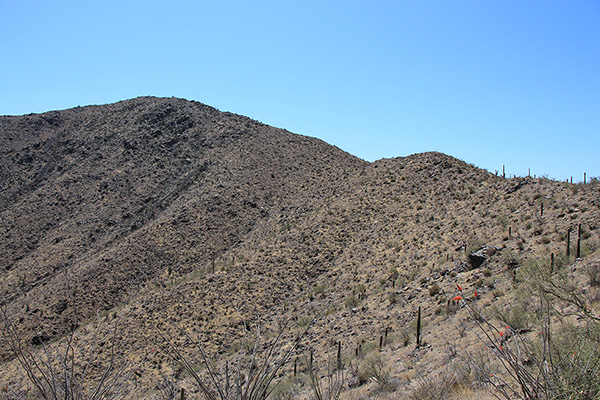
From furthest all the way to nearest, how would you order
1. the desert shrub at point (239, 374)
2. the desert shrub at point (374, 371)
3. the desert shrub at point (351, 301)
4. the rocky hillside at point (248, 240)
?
the desert shrub at point (351, 301) < the rocky hillside at point (248, 240) < the desert shrub at point (374, 371) < the desert shrub at point (239, 374)

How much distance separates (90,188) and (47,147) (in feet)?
57.1

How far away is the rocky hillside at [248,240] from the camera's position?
58.6 feet

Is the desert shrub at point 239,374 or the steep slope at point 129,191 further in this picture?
the steep slope at point 129,191

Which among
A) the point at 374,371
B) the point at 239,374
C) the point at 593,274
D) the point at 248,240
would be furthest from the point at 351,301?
the point at 239,374

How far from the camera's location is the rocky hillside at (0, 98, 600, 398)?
58.6 feet

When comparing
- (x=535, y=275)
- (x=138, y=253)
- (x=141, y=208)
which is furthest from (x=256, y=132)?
(x=535, y=275)

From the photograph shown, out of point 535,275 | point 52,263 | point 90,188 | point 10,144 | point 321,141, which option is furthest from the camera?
point 10,144

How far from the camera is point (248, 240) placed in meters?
36.8

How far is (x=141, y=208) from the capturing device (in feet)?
151

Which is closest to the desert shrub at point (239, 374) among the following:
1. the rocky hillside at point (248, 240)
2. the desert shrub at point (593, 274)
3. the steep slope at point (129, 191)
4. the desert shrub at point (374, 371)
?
the rocky hillside at point (248, 240)

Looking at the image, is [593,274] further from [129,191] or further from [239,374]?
[129,191]

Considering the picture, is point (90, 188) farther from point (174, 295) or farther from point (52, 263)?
point (174, 295)

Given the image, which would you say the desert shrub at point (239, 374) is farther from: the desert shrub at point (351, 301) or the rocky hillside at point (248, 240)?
the desert shrub at point (351, 301)

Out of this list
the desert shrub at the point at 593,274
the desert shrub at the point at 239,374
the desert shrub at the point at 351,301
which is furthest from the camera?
the desert shrub at the point at 351,301
